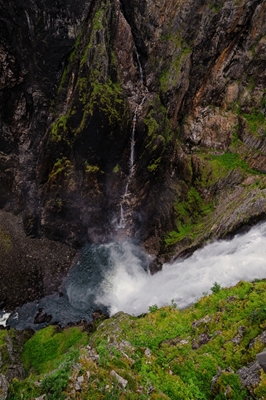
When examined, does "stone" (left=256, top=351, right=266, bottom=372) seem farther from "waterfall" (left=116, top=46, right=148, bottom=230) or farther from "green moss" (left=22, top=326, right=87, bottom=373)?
"waterfall" (left=116, top=46, right=148, bottom=230)

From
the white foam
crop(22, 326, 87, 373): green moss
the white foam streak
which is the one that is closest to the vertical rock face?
the white foam streak

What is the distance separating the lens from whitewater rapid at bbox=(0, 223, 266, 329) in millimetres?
19250

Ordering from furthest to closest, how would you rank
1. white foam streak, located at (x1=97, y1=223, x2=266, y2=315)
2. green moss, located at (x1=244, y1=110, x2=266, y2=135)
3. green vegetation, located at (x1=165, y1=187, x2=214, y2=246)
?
green moss, located at (x1=244, y1=110, x2=266, y2=135) → green vegetation, located at (x1=165, y1=187, x2=214, y2=246) → white foam streak, located at (x1=97, y1=223, x2=266, y2=315)

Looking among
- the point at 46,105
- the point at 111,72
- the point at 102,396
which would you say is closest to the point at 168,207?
the point at 111,72

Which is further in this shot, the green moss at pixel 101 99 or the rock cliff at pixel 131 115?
the rock cliff at pixel 131 115

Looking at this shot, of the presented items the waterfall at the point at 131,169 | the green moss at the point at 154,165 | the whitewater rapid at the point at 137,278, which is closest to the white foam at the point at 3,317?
the whitewater rapid at the point at 137,278

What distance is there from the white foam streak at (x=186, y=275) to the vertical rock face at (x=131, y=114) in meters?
3.82

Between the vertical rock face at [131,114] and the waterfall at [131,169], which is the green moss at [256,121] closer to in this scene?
the vertical rock face at [131,114]

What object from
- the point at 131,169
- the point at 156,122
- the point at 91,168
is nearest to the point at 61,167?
the point at 91,168

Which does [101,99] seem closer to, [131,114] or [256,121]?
[131,114]

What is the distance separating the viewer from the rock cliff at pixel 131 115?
29.4m

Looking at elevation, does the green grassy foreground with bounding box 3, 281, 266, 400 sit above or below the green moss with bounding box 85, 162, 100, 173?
below

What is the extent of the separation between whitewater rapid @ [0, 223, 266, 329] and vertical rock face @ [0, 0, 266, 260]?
3.06m

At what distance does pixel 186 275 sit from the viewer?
75.4 feet
